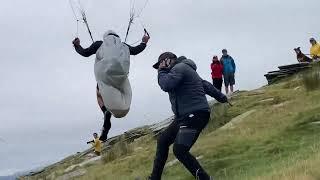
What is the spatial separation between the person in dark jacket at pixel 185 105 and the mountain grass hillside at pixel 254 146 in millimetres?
978

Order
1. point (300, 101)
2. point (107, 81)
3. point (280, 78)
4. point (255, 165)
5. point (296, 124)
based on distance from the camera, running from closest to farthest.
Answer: point (107, 81) < point (255, 165) < point (296, 124) < point (300, 101) < point (280, 78)

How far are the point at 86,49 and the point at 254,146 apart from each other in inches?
180

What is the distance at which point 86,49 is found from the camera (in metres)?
9.83

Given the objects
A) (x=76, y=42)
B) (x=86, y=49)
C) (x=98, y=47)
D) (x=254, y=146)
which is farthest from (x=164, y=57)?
(x=254, y=146)

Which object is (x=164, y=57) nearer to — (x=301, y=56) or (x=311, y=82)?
(x=311, y=82)

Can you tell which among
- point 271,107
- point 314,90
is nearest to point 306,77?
point 314,90

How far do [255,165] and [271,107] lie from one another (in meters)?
6.49

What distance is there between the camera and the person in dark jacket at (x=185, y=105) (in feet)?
30.4

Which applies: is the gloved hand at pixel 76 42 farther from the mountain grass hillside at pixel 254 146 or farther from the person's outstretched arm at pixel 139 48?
the mountain grass hillside at pixel 254 146

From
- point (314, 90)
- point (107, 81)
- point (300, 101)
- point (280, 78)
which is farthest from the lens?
point (280, 78)

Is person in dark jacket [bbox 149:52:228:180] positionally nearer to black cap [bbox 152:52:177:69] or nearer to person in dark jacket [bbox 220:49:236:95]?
black cap [bbox 152:52:177:69]

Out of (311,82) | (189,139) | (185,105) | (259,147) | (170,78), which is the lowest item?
(259,147)

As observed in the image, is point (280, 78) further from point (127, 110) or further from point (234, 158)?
point (127, 110)

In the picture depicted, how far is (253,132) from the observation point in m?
14.4
